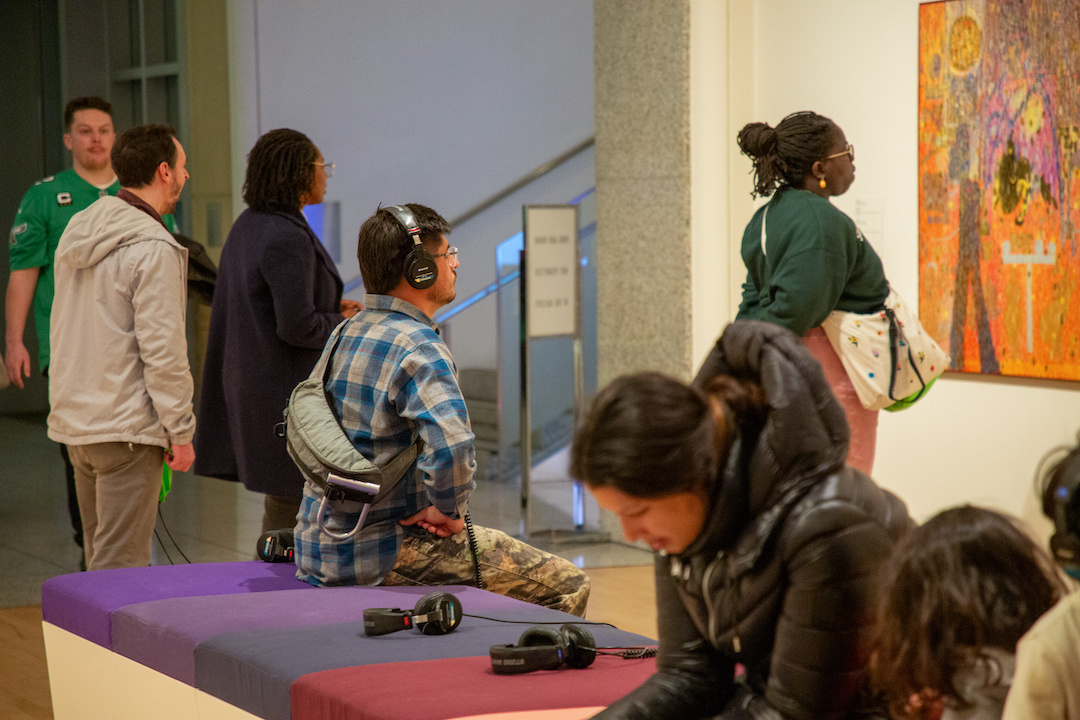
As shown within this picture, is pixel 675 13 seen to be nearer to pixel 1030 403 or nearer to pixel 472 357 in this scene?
pixel 1030 403

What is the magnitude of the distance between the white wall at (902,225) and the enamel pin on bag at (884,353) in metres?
0.92

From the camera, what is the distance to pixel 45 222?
5711mm

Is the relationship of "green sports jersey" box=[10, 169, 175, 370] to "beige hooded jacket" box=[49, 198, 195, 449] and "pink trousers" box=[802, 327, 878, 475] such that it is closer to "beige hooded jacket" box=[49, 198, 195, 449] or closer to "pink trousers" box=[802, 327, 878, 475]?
"beige hooded jacket" box=[49, 198, 195, 449]

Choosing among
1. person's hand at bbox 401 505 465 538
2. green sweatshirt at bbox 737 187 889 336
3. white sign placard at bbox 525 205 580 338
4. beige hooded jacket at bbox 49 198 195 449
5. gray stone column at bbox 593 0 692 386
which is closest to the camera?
person's hand at bbox 401 505 465 538

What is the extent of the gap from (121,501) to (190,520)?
320 cm

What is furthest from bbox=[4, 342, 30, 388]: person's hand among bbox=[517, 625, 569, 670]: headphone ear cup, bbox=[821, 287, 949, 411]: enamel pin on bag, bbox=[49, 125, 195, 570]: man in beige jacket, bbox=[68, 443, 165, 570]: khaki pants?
bbox=[517, 625, 569, 670]: headphone ear cup

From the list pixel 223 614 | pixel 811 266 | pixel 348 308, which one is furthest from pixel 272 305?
pixel 811 266

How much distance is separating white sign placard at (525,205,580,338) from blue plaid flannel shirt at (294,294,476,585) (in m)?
3.22

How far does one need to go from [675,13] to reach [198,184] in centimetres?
311

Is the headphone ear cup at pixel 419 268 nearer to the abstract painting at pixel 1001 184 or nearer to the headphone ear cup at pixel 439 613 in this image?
the headphone ear cup at pixel 439 613

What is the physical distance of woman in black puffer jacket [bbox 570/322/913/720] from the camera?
1.75 m

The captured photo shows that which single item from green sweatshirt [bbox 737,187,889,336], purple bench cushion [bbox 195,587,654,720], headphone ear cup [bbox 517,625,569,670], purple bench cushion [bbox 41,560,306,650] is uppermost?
green sweatshirt [bbox 737,187,889,336]

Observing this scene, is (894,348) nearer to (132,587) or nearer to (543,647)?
(543,647)

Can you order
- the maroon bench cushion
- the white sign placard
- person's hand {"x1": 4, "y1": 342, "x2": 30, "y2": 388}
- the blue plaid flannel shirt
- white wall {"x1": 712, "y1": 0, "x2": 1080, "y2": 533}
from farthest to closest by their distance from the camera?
the white sign placard < person's hand {"x1": 4, "y1": 342, "x2": 30, "y2": 388} < white wall {"x1": 712, "y1": 0, "x2": 1080, "y2": 533} < the blue plaid flannel shirt < the maroon bench cushion
